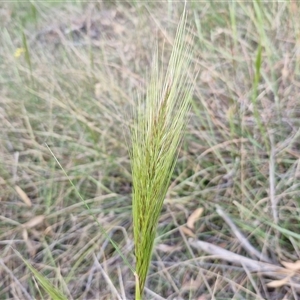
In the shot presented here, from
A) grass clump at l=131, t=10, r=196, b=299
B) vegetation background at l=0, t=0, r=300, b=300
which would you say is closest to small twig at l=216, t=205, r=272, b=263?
vegetation background at l=0, t=0, r=300, b=300

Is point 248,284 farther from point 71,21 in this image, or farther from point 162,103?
point 71,21

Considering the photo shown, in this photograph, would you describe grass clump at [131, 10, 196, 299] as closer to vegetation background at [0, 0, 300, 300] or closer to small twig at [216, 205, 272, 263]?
vegetation background at [0, 0, 300, 300]

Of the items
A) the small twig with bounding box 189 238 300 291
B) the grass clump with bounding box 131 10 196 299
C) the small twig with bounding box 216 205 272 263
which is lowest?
the small twig with bounding box 189 238 300 291

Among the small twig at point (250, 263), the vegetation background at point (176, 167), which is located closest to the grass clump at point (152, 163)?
the vegetation background at point (176, 167)

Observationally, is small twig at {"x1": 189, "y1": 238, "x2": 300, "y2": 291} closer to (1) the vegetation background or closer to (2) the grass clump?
(1) the vegetation background

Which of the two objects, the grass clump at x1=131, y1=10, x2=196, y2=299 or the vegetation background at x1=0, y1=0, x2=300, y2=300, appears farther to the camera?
the vegetation background at x1=0, y1=0, x2=300, y2=300

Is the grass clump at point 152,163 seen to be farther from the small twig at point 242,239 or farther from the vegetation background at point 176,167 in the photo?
the small twig at point 242,239

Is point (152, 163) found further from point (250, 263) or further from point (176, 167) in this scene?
point (176, 167)

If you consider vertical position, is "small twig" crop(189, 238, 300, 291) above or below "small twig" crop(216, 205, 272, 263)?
below

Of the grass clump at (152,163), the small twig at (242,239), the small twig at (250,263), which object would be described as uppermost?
the grass clump at (152,163)
